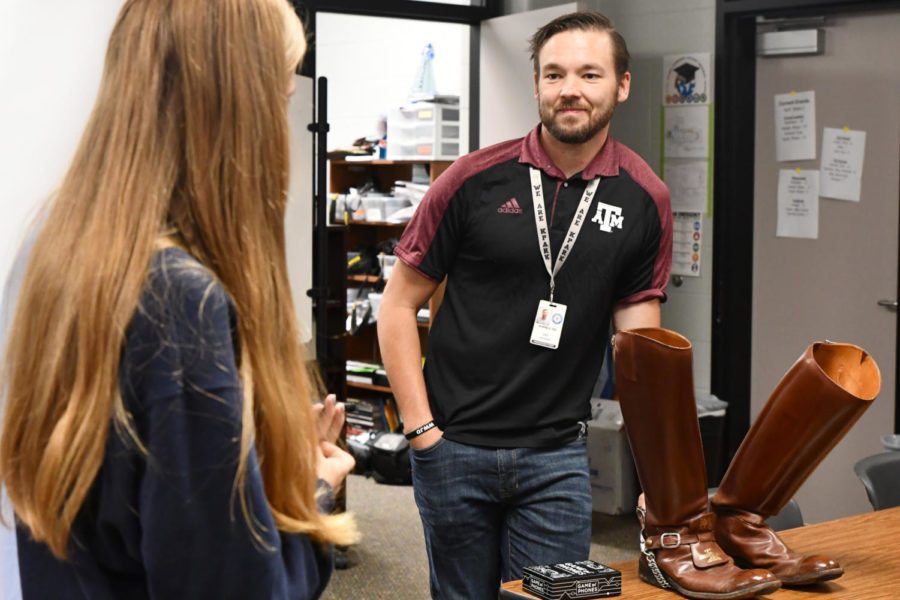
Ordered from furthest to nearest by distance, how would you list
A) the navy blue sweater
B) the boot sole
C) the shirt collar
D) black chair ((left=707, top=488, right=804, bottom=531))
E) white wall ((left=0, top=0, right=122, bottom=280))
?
1. the shirt collar
2. black chair ((left=707, top=488, right=804, bottom=531))
3. white wall ((left=0, top=0, right=122, bottom=280))
4. the boot sole
5. the navy blue sweater

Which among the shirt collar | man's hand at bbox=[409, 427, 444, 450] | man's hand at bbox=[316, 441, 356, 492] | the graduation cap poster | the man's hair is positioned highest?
the graduation cap poster

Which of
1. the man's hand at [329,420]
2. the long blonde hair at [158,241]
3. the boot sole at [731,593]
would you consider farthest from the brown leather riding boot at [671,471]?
the long blonde hair at [158,241]

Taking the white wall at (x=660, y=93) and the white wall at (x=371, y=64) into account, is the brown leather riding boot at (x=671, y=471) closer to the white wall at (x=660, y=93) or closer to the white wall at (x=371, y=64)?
the white wall at (x=660, y=93)

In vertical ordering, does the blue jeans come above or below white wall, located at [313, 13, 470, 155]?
below

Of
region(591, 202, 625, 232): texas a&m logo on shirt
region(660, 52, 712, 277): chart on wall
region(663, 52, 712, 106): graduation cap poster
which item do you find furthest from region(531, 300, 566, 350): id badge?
region(663, 52, 712, 106): graduation cap poster

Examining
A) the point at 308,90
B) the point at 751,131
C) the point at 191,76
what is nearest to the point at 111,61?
the point at 191,76

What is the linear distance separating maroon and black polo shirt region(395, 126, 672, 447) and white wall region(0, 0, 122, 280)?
76cm

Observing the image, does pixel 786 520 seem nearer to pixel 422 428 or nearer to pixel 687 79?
pixel 422 428

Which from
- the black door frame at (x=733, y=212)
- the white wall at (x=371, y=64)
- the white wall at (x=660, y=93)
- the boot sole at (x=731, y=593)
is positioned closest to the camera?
the boot sole at (x=731, y=593)

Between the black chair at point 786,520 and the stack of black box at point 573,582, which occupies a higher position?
the stack of black box at point 573,582

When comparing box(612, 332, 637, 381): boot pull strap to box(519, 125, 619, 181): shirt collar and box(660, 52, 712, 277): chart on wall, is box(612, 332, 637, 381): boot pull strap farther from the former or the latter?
box(660, 52, 712, 277): chart on wall

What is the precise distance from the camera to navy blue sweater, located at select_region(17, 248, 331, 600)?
96cm

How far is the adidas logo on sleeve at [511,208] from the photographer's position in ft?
7.39

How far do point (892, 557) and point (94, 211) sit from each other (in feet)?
4.87
